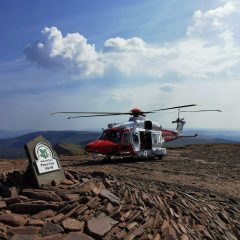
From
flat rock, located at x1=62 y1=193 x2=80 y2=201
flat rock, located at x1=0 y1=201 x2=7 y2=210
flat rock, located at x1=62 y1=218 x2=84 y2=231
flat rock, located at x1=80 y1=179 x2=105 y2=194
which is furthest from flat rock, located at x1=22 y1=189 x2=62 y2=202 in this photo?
flat rock, located at x1=62 y1=218 x2=84 y2=231

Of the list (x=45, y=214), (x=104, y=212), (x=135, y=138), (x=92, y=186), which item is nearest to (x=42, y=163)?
(x=92, y=186)

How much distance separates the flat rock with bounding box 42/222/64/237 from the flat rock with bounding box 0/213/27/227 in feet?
1.76

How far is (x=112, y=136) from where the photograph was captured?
2741cm

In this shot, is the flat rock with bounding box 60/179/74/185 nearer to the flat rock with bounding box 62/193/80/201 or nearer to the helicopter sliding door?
the flat rock with bounding box 62/193/80/201

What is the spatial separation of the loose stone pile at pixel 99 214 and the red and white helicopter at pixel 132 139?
13.6 metres

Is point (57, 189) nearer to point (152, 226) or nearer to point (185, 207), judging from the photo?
point (152, 226)

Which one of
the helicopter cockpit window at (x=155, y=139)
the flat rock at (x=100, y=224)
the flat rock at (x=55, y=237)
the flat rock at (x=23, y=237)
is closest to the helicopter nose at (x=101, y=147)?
the helicopter cockpit window at (x=155, y=139)

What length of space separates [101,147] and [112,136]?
58.9 inches

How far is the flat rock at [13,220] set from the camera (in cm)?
919

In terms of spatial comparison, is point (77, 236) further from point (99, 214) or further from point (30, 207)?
point (30, 207)

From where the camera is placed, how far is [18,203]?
995 cm

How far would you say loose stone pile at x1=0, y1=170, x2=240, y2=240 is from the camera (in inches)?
362

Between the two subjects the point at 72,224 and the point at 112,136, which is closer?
the point at 72,224

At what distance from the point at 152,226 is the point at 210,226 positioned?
221 cm
